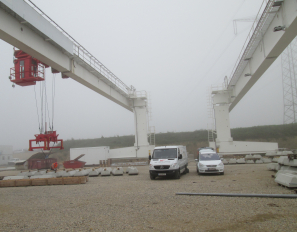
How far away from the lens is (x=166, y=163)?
42.6 ft

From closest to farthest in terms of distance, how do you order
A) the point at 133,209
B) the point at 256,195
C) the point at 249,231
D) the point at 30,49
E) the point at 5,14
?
1. the point at 249,231
2. the point at 133,209
3. the point at 256,195
4. the point at 5,14
5. the point at 30,49

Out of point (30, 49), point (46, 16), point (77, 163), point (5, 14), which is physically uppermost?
point (46, 16)

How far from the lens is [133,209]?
256 inches

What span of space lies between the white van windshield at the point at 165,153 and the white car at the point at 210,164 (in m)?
1.74

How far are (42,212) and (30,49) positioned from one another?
802 centimetres

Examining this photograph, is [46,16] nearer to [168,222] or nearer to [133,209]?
[133,209]

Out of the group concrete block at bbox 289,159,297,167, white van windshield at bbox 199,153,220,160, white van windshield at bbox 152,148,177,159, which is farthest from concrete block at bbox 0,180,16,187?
concrete block at bbox 289,159,297,167

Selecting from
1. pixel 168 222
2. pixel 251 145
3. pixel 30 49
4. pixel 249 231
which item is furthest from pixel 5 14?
pixel 251 145

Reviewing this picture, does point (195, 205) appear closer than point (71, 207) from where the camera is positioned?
Yes

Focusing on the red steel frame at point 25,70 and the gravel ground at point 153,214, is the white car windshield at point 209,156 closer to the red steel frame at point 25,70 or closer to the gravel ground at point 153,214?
the gravel ground at point 153,214

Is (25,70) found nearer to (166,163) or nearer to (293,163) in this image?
(166,163)

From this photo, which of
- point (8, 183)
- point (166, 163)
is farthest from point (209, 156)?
point (8, 183)

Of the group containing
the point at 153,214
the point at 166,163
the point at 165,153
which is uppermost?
the point at 165,153

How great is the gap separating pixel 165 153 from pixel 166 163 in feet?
3.36
